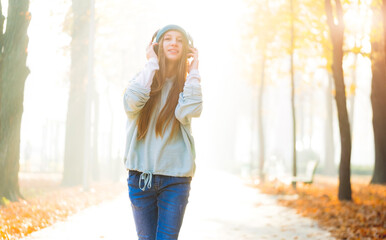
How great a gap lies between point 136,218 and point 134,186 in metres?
0.20

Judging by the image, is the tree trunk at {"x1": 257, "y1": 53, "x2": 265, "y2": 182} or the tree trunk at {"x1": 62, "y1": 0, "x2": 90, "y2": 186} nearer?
the tree trunk at {"x1": 62, "y1": 0, "x2": 90, "y2": 186}

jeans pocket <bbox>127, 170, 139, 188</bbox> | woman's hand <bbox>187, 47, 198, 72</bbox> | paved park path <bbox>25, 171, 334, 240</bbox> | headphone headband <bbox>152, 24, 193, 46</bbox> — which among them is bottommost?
paved park path <bbox>25, 171, 334, 240</bbox>

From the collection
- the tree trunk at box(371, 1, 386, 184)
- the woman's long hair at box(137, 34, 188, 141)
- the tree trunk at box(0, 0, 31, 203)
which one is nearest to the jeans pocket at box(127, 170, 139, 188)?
the woman's long hair at box(137, 34, 188, 141)

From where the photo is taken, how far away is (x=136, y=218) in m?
3.20

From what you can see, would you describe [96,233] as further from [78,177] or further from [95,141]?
[95,141]

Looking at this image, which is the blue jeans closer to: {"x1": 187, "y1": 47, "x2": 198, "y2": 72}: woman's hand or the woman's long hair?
A: the woman's long hair

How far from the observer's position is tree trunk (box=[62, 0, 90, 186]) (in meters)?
18.0

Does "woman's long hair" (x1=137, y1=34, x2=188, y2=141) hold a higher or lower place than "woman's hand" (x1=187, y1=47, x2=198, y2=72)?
lower

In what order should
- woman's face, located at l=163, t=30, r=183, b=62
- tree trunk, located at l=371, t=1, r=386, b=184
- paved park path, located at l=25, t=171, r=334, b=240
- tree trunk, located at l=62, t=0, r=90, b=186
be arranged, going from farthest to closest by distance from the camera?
tree trunk, located at l=62, t=0, r=90, b=186 < tree trunk, located at l=371, t=1, r=386, b=184 < paved park path, located at l=25, t=171, r=334, b=240 < woman's face, located at l=163, t=30, r=183, b=62

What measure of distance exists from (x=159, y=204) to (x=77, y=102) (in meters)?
16.0

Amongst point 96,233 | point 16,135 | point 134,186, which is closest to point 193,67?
point 134,186

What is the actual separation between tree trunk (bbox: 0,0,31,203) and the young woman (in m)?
7.84

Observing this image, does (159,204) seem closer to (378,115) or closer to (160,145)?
(160,145)

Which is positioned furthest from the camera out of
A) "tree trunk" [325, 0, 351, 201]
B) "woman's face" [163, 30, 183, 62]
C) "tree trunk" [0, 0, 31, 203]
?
"tree trunk" [325, 0, 351, 201]
